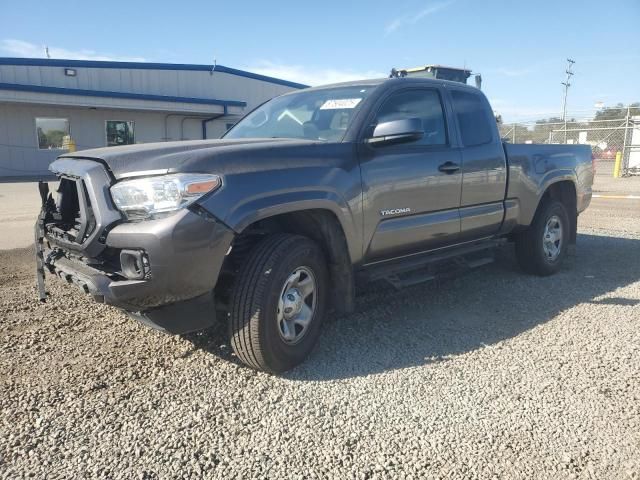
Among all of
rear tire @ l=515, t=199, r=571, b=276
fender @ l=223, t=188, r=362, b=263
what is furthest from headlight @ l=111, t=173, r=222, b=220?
rear tire @ l=515, t=199, r=571, b=276

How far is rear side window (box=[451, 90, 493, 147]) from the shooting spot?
4668mm

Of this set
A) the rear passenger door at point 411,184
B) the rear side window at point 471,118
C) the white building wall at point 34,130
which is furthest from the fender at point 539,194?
the white building wall at point 34,130

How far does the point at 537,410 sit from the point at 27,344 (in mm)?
3339

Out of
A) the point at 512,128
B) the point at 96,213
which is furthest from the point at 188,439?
the point at 512,128

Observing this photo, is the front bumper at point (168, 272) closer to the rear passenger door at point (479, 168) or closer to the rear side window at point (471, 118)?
the rear passenger door at point (479, 168)

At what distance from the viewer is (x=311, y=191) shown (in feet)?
10.5

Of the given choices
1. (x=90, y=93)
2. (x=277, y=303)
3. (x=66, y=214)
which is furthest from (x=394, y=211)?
(x=90, y=93)

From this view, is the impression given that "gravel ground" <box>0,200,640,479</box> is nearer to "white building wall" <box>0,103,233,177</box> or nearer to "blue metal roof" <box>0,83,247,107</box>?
"blue metal roof" <box>0,83,247,107</box>

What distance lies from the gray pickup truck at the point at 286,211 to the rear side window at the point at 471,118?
0.6 inches

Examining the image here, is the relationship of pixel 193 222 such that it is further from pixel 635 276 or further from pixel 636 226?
pixel 636 226

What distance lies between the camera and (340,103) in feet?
13.0

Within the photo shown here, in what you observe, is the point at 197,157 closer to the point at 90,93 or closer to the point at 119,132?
the point at 90,93

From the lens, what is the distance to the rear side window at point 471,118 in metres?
4.67

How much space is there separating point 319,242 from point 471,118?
233 centimetres
